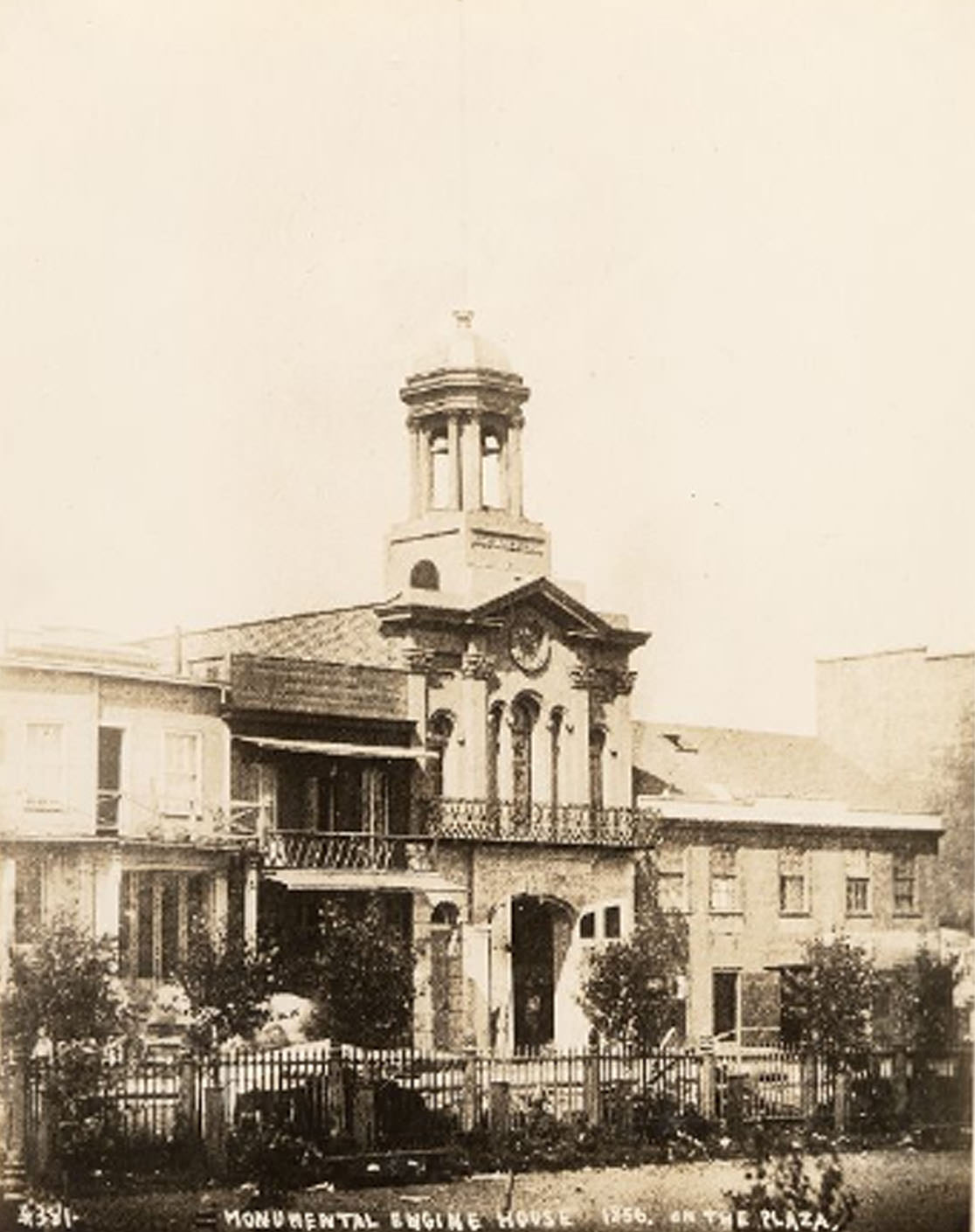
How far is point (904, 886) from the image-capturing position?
124 ft

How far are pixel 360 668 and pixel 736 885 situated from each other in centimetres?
791

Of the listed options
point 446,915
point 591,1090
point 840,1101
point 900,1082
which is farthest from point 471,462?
point 900,1082

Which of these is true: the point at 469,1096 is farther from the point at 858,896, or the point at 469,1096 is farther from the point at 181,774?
the point at 858,896

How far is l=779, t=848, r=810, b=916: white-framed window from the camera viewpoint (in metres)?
40.9

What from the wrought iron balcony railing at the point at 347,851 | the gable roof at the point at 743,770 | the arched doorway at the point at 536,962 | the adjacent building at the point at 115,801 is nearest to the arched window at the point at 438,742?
the wrought iron balcony railing at the point at 347,851

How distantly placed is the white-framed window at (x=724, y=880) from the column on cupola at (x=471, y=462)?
7074mm

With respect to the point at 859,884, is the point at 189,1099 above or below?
below

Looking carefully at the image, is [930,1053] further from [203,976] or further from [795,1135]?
[203,976]

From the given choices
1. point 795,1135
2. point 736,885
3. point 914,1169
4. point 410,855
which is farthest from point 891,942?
point 914,1169

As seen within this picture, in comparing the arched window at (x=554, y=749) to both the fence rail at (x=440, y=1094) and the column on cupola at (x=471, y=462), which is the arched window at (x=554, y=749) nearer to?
the column on cupola at (x=471, y=462)

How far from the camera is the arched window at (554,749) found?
39.5 meters

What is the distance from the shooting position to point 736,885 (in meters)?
40.7

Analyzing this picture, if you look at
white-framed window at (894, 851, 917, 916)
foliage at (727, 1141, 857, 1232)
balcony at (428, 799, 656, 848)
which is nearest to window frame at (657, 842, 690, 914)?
balcony at (428, 799, 656, 848)

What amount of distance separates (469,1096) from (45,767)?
6.14 m
